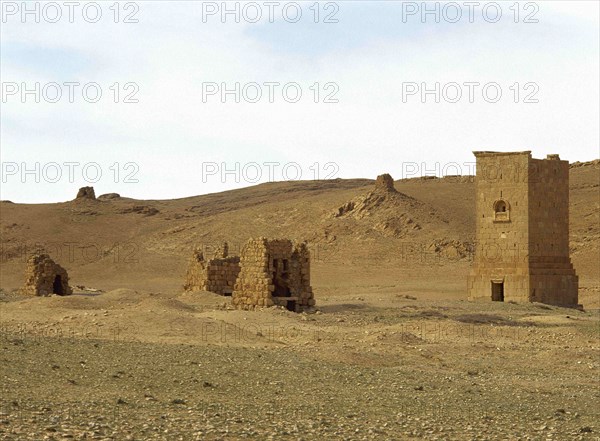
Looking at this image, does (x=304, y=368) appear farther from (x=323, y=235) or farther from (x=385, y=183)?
(x=385, y=183)

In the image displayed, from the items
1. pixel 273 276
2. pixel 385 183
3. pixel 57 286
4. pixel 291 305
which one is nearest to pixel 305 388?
pixel 291 305

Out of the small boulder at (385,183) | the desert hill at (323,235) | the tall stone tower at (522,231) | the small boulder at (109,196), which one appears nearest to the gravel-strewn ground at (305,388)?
the tall stone tower at (522,231)

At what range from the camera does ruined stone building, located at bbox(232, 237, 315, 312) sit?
28281mm

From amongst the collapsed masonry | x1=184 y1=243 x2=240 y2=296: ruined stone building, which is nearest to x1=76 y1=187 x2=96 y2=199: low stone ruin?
x1=184 y1=243 x2=240 y2=296: ruined stone building

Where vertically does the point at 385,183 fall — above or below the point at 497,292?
above

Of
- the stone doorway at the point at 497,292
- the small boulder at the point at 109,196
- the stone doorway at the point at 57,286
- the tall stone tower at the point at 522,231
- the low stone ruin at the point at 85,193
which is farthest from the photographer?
the small boulder at the point at 109,196

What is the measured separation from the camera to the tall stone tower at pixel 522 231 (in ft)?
111

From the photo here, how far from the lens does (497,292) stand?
3484cm

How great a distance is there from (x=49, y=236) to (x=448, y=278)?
27744 mm

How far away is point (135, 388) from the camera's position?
47.2 feet

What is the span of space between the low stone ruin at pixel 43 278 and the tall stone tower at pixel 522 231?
1324 centimetres

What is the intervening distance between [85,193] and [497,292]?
156ft

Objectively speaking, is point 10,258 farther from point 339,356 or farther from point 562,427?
point 562,427

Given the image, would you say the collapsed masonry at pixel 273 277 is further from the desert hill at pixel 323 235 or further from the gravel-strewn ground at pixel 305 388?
the desert hill at pixel 323 235
